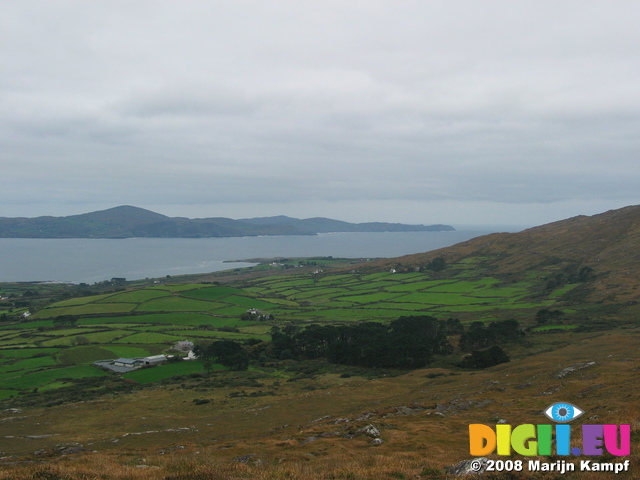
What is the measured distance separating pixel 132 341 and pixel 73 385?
25206mm

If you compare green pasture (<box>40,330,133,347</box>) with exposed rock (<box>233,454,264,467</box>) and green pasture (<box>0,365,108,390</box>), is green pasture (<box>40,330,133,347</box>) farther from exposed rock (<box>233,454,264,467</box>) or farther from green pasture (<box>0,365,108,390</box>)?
exposed rock (<box>233,454,264,467</box>)

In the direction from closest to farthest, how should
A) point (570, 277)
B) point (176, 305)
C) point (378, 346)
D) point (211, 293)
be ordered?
point (378, 346) → point (176, 305) → point (570, 277) → point (211, 293)

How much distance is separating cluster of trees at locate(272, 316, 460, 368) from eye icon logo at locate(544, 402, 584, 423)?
35.1 meters

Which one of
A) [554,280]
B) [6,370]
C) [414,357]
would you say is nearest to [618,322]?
[414,357]

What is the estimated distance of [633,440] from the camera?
50.3ft

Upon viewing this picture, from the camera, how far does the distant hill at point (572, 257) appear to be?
108m

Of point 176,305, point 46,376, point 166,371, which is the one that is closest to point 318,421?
point 166,371

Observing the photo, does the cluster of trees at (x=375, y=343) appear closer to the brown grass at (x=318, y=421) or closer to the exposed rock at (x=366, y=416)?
the brown grass at (x=318, y=421)

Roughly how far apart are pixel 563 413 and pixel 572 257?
142868mm

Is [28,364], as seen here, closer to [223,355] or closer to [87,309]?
[223,355]

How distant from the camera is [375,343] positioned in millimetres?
66062

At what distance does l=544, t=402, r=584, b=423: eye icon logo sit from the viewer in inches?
932

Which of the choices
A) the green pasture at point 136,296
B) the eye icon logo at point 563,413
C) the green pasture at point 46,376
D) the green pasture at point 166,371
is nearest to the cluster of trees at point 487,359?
the eye icon logo at point 563,413

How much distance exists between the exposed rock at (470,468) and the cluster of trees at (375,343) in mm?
47555
